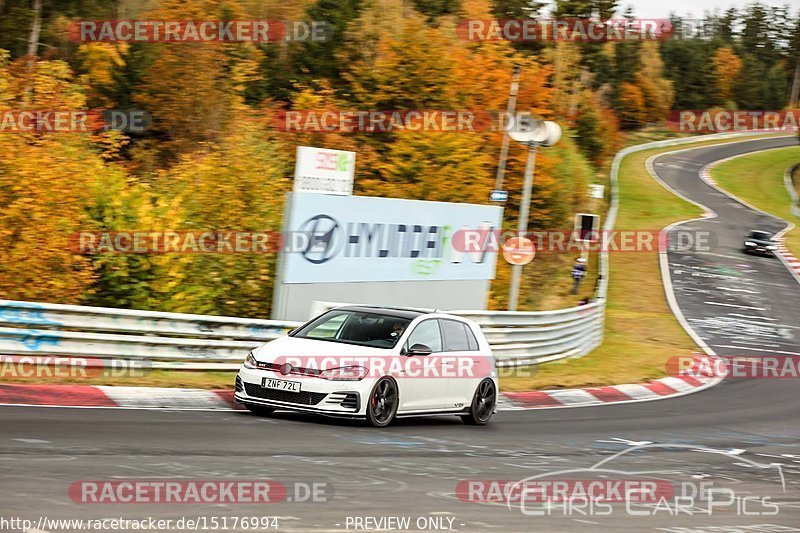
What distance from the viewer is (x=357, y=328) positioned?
12562mm

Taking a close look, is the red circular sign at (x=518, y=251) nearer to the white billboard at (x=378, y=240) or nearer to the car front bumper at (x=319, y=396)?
the white billboard at (x=378, y=240)

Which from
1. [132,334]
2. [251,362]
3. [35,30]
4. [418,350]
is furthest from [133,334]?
[35,30]

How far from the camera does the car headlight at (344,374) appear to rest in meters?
11.4

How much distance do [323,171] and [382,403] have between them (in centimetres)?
661

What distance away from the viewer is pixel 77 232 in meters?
17.0

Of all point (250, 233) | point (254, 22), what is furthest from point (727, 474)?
point (254, 22)

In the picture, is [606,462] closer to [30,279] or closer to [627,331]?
[30,279]

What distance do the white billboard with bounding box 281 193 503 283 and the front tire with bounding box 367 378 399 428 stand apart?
491cm

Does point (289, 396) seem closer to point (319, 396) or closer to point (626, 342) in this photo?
point (319, 396)

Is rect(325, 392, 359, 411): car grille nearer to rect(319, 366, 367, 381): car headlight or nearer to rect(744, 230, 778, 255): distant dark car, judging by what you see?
rect(319, 366, 367, 381): car headlight

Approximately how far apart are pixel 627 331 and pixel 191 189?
53.2 feet

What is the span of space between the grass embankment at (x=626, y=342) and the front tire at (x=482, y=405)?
3.28m

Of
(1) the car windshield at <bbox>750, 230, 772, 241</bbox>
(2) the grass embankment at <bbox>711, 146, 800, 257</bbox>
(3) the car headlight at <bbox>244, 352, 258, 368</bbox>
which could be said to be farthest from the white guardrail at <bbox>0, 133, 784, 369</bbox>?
(2) the grass embankment at <bbox>711, 146, 800, 257</bbox>

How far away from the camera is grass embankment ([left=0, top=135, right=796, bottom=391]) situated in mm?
14517
